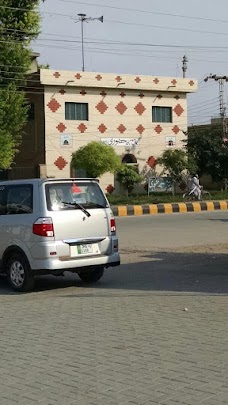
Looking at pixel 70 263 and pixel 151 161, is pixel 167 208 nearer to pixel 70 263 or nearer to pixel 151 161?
pixel 151 161

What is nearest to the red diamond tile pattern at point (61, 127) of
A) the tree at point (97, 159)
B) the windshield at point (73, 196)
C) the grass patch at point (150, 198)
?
the tree at point (97, 159)

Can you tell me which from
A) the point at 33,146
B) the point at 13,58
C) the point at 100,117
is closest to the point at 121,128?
the point at 100,117

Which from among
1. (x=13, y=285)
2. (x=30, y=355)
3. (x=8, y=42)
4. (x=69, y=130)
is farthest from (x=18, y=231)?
(x=69, y=130)

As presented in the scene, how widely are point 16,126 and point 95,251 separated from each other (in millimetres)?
22952

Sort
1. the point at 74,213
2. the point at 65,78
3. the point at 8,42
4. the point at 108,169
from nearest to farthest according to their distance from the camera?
1. the point at 74,213
2. the point at 8,42
3. the point at 108,169
4. the point at 65,78

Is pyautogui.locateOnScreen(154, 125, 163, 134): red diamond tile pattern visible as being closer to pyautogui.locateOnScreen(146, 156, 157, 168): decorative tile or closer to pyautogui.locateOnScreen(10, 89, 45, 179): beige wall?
pyautogui.locateOnScreen(146, 156, 157, 168): decorative tile

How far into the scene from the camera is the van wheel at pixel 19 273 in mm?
9617

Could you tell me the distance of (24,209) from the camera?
31.8 ft

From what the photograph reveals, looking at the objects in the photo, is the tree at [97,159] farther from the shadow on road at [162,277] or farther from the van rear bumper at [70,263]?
the van rear bumper at [70,263]

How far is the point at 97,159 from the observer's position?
32250 mm

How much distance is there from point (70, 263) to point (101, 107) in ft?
92.7

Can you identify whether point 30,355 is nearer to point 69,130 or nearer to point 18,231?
point 18,231

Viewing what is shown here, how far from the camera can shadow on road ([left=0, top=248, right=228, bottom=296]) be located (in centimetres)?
983

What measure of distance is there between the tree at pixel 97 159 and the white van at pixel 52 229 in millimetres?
22173
